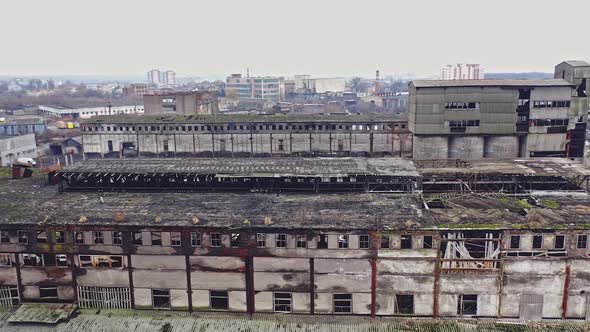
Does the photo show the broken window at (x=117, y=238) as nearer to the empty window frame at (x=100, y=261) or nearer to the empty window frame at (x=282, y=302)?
the empty window frame at (x=100, y=261)

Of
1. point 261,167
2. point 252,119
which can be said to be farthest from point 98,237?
point 252,119

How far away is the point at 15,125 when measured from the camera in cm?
12075

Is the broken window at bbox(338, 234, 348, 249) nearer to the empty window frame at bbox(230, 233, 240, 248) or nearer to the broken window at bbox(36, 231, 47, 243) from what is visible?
the empty window frame at bbox(230, 233, 240, 248)

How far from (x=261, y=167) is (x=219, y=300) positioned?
16.3 m

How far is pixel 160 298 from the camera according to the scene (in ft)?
123

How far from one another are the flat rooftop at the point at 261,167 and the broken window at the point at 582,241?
46.9 feet

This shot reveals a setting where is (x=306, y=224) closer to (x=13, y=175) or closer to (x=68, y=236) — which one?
(x=68, y=236)

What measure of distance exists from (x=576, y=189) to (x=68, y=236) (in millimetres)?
45950

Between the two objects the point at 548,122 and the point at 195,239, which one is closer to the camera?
the point at 195,239

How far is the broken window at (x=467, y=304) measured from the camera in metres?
35.4

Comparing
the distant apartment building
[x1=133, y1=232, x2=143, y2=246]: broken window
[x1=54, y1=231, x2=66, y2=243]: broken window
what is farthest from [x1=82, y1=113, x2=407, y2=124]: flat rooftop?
[x1=54, y1=231, x2=66, y2=243]: broken window

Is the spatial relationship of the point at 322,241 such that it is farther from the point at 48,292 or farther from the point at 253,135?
the point at 253,135

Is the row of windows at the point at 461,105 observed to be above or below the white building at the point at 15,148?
above

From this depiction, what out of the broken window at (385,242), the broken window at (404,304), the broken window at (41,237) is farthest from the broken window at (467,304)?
the broken window at (41,237)
